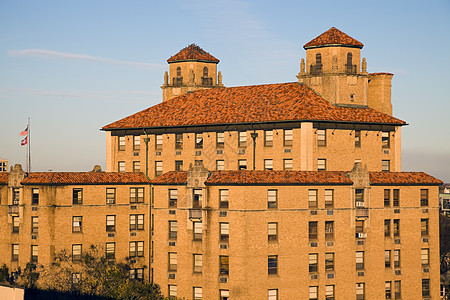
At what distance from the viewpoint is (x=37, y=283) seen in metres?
89.6

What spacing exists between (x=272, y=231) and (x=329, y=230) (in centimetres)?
736

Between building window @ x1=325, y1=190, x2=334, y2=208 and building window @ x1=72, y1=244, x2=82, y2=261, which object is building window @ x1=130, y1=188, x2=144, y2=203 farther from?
building window @ x1=325, y1=190, x2=334, y2=208

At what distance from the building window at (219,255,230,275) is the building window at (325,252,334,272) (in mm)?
11478

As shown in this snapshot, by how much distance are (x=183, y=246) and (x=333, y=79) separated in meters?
30.1

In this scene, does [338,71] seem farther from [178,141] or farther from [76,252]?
[76,252]

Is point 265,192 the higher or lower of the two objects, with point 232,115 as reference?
lower

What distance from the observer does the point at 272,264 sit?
8244 centimetres

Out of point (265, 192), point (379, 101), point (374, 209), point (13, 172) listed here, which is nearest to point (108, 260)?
point (13, 172)

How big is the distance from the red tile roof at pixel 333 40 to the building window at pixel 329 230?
84.6 feet

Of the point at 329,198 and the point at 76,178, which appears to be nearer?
the point at 329,198

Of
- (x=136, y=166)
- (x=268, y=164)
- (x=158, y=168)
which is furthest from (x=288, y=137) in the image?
(x=136, y=166)

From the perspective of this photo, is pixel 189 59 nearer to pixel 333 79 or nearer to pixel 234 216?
pixel 333 79

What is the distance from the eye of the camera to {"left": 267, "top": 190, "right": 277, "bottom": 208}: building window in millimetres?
83062

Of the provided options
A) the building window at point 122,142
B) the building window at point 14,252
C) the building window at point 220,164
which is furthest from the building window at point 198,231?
the building window at point 14,252
